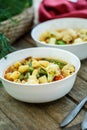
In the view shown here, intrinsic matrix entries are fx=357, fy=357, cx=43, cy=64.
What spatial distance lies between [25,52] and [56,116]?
330mm

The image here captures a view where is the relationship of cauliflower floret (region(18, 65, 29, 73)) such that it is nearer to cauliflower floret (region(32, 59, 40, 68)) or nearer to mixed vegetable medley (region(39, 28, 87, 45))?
cauliflower floret (region(32, 59, 40, 68))

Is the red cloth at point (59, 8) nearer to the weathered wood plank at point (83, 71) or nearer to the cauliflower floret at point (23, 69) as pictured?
the weathered wood plank at point (83, 71)

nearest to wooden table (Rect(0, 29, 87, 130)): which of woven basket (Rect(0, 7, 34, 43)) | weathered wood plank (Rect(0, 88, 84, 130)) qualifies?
weathered wood plank (Rect(0, 88, 84, 130))

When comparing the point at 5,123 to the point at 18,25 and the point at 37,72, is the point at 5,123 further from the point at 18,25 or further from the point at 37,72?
the point at 18,25

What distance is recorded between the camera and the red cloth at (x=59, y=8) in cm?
165

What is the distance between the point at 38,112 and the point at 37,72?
0.13 meters

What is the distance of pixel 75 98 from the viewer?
3.68 feet

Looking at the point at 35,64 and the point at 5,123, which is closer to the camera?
the point at 5,123

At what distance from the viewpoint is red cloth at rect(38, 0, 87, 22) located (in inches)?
65.1

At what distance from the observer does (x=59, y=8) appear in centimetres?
169

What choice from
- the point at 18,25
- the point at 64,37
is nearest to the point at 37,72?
the point at 64,37

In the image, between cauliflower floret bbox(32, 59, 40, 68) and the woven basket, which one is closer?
cauliflower floret bbox(32, 59, 40, 68)

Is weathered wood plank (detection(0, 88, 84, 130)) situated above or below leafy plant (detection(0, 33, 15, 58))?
below

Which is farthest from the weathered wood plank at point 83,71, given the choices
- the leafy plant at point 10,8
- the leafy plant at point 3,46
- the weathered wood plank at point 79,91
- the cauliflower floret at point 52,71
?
the leafy plant at point 10,8
